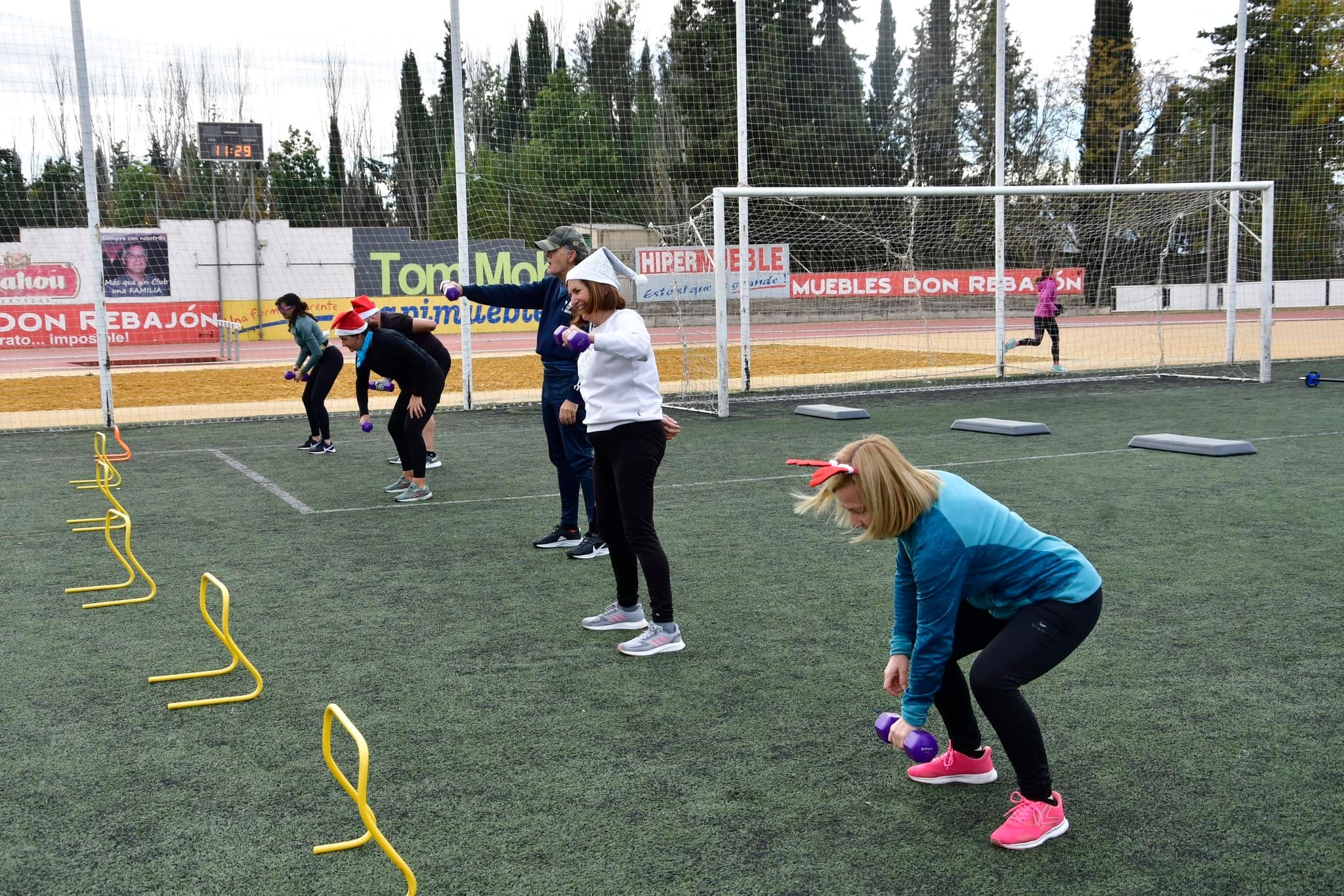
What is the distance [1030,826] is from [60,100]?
14.4m

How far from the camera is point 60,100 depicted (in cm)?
1391

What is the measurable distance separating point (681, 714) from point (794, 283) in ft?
54.3

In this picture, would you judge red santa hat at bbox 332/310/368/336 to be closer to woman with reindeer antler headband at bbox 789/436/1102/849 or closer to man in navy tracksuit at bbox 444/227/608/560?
man in navy tracksuit at bbox 444/227/608/560

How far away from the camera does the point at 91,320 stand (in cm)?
2477

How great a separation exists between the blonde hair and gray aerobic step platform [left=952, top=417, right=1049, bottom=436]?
9.22m

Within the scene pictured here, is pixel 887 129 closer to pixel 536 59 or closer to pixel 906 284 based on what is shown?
pixel 906 284

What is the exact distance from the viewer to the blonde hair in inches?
123

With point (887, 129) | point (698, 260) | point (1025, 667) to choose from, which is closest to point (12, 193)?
point (698, 260)

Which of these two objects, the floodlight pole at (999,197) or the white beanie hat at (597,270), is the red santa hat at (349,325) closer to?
the white beanie hat at (597,270)

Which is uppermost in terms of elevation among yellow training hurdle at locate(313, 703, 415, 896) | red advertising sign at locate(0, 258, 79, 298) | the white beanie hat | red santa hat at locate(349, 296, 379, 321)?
red advertising sign at locate(0, 258, 79, 298)

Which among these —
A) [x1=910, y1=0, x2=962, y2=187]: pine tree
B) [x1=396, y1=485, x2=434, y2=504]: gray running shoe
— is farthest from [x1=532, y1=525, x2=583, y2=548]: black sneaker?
[x1=910, y1=0, x2=962, y2=187]: pine tree

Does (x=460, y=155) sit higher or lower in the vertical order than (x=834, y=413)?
higher

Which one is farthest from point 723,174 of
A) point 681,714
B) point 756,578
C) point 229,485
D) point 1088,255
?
point 681,714

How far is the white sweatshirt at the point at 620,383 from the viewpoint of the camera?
5086mm
